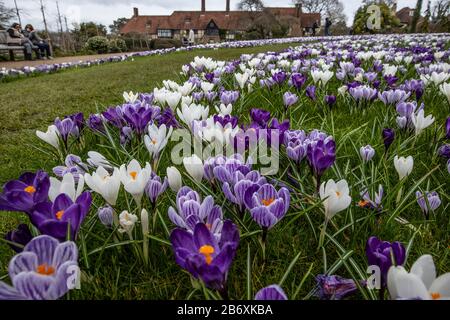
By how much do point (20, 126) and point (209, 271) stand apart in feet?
11.3

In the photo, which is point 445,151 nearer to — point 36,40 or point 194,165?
point 194,165

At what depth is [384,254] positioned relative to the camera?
0.77m

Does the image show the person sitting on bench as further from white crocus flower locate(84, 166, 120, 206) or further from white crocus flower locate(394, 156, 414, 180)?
white crocus flower locate(394, 156, 414, 180)

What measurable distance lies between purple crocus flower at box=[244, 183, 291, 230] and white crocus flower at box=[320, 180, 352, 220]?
0.15 m

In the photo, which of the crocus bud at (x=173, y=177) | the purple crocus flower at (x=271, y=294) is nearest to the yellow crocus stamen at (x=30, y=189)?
the crocus bud at (x=173, y=177)

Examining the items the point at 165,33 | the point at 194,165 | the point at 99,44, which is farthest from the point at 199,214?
the point at 165,33

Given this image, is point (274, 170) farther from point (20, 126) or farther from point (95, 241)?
point (20, 126)

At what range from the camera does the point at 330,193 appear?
0.99m

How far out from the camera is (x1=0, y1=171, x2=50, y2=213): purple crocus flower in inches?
34.3

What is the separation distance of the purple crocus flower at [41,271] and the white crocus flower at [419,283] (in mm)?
633

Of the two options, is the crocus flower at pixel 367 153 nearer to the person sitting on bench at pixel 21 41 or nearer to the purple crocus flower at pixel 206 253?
the purple crocus flower at pixel 206 253

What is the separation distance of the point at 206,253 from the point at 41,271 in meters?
0.35

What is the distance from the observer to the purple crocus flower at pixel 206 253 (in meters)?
0.68

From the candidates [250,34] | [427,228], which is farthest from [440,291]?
[250,34]
